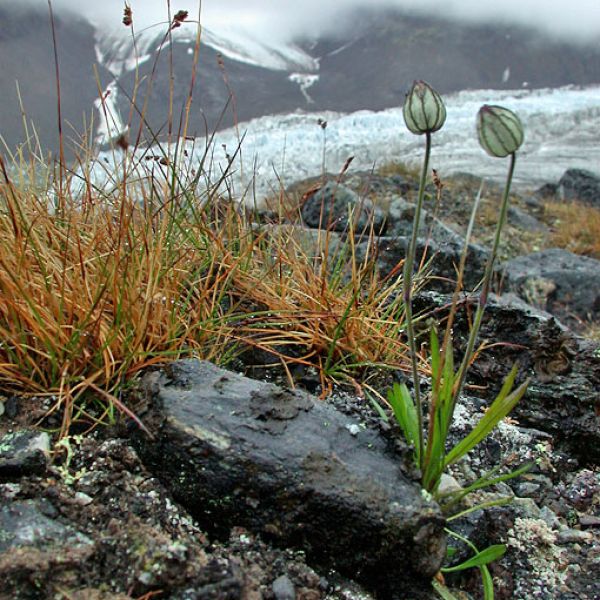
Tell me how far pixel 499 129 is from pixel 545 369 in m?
1.59

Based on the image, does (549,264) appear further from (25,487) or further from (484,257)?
(25,487)

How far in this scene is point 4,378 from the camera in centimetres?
173

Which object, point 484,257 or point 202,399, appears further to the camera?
point 484,257

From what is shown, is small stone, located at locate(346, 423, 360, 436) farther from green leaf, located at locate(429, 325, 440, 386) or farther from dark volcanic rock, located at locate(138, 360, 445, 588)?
green leaf, located at locate(429, 325, 440, 386)

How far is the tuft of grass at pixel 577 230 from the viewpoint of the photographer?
7301 mm

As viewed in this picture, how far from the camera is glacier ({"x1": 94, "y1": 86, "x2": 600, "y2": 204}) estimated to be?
389 inches

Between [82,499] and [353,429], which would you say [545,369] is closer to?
[353,429]

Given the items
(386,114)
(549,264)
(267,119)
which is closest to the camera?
(549,264)

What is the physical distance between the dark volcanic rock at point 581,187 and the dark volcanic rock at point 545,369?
7404 millimetres

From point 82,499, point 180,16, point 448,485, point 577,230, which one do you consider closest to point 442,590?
point 448,485

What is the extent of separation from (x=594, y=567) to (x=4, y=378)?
172 centimetres

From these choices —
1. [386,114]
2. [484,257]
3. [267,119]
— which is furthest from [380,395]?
[386,114]

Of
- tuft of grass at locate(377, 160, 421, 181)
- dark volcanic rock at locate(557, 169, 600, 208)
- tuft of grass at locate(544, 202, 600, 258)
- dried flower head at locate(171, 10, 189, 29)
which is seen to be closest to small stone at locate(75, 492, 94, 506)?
dried flower head at locate(171, 10, 189, 29)

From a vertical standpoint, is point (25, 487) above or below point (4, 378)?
below
